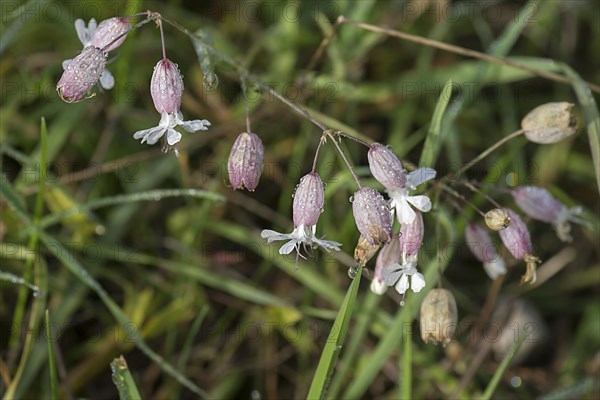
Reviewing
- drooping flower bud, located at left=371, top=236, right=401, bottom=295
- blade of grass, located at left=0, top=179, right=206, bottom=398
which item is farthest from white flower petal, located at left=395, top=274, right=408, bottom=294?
blade of grass, located at left=0, top=179, right=206, bottom=398

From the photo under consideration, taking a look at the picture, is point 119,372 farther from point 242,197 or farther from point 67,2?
point 67,2

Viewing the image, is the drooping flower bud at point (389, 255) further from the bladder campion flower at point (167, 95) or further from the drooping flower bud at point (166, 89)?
the drooping flower bud at point (166, 89)

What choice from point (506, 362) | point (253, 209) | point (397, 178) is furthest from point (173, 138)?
point (253, 209)

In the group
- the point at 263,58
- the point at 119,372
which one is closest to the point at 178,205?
the point at 263,58

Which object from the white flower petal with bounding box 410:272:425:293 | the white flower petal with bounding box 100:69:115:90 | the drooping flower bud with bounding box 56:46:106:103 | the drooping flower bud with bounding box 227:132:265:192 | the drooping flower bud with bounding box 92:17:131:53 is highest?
the drooping flower bud with bounding box 92:17:131:53

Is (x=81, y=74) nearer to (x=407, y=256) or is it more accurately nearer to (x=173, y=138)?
(x=173, y=138)

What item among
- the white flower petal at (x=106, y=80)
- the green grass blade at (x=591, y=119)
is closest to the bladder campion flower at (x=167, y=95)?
the white flower petal at (x=106, y=80)

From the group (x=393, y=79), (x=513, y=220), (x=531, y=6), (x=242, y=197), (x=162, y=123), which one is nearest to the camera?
(x=162, y=123)

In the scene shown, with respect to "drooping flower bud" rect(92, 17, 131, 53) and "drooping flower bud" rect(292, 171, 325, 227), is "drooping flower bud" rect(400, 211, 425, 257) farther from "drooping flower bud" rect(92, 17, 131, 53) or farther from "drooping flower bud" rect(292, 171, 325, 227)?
"drooping flower bud" rect(92, 17, 131, 53)
